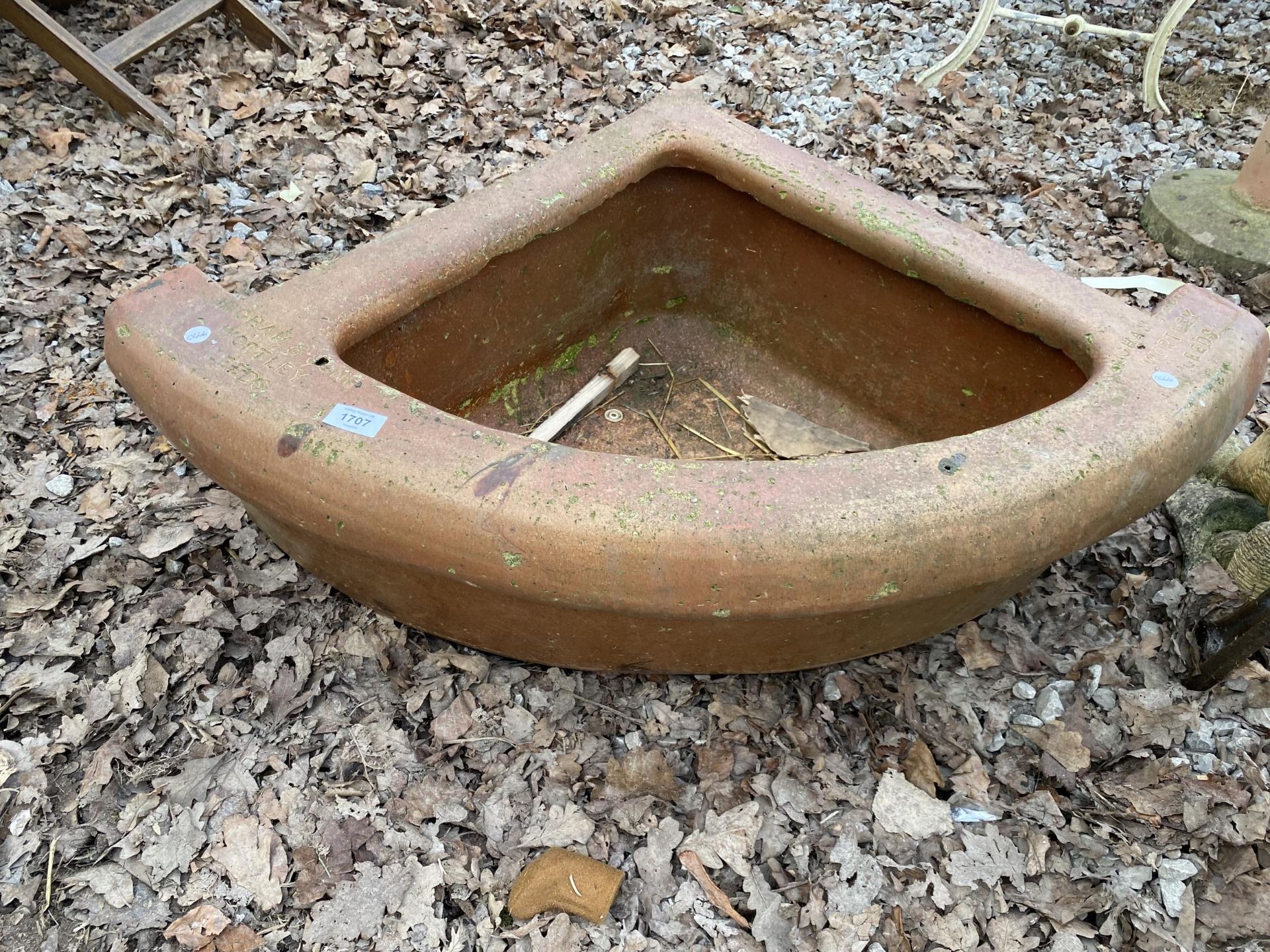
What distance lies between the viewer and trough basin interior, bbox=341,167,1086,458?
196 cm

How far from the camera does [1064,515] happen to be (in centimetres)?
142

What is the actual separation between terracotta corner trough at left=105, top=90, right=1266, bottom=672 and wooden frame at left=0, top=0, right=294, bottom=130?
7.73 ft

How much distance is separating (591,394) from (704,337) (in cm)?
40

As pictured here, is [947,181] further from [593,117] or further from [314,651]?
[314,651]

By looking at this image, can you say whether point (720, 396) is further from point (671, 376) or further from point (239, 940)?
point (239, 940)

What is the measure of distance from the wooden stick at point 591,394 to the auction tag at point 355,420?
0.82 m

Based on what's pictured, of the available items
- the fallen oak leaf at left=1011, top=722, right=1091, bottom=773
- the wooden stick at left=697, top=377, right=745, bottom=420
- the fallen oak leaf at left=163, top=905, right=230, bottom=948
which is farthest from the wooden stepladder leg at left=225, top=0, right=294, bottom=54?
the fallen oak leaf at left=1011, top=722, right=1091, bottom=773

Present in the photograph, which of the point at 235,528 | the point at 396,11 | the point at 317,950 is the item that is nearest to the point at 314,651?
the point at 235,528

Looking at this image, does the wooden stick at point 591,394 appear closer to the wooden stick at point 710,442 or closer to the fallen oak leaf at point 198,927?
the wooden stick at point 710,442

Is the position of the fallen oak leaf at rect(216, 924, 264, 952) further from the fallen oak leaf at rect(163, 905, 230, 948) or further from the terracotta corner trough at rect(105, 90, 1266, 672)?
the terracotta corner trough at rect(105, 90, 1266, 672)

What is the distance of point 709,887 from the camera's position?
174 cm

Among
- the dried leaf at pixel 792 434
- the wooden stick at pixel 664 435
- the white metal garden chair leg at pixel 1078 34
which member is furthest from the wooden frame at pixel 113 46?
the white metal garden chair leg at pixel 1078 34

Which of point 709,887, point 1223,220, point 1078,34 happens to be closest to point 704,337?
point 709,887

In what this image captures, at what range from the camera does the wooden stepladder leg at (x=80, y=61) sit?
11.0 ft
